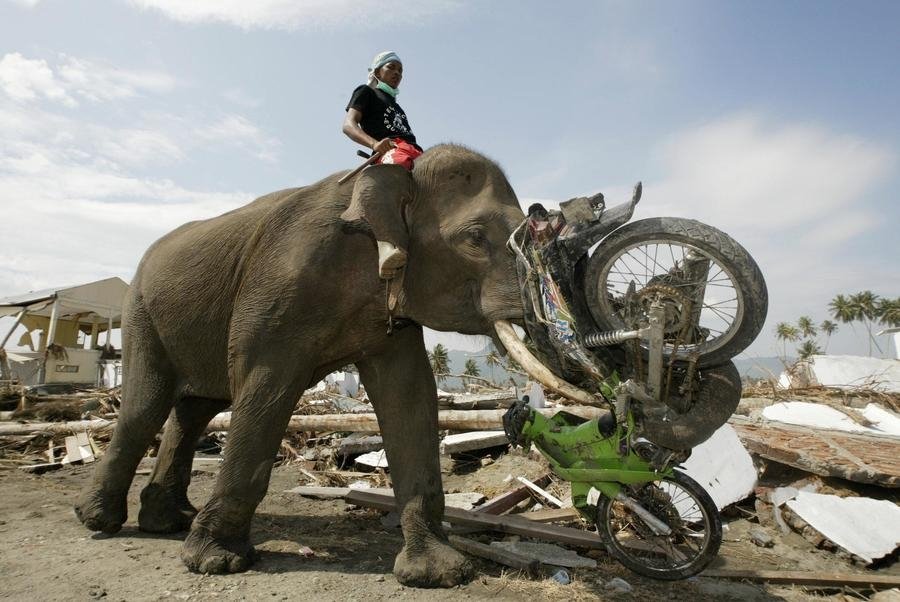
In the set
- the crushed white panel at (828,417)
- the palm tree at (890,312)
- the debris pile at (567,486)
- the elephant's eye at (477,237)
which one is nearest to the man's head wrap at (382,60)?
the elephant's eye at (477,237)

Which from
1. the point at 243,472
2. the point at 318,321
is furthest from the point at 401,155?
the point at 243,472

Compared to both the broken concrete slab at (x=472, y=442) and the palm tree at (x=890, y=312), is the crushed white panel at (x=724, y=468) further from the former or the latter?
the palm tree at (x=890, y=312)

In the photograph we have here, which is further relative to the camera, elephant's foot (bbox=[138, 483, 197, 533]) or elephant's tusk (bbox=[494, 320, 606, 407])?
elephant's foot (bbox=[138, 483, 197, 533])

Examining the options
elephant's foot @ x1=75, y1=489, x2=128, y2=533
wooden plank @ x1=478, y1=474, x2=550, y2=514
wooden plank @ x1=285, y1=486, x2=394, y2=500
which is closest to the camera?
elephant's foot @ x1=75, y1=489, x2=128, y2=533

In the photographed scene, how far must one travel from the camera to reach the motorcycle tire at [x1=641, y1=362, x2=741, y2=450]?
12.0ft

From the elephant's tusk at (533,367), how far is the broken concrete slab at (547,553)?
1.32 metres

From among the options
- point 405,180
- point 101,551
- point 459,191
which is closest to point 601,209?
point 459,191

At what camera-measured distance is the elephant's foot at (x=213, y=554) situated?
4059mm

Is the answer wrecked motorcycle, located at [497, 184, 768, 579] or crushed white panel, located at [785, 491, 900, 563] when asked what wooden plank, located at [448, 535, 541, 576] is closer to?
wrecked motorcycle, located at [497, 184, 768, 579]

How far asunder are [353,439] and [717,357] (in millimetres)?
6515

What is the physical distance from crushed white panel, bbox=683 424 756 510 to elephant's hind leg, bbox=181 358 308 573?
4.18m

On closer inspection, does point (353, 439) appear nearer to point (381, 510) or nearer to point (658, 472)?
point (381, 510)

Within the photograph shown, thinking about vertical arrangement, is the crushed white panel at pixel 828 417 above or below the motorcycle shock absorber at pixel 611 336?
below

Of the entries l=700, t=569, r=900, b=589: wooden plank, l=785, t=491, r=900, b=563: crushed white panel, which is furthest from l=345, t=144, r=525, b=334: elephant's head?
l=785, t=491, r=900, b=563: crushed white panel
